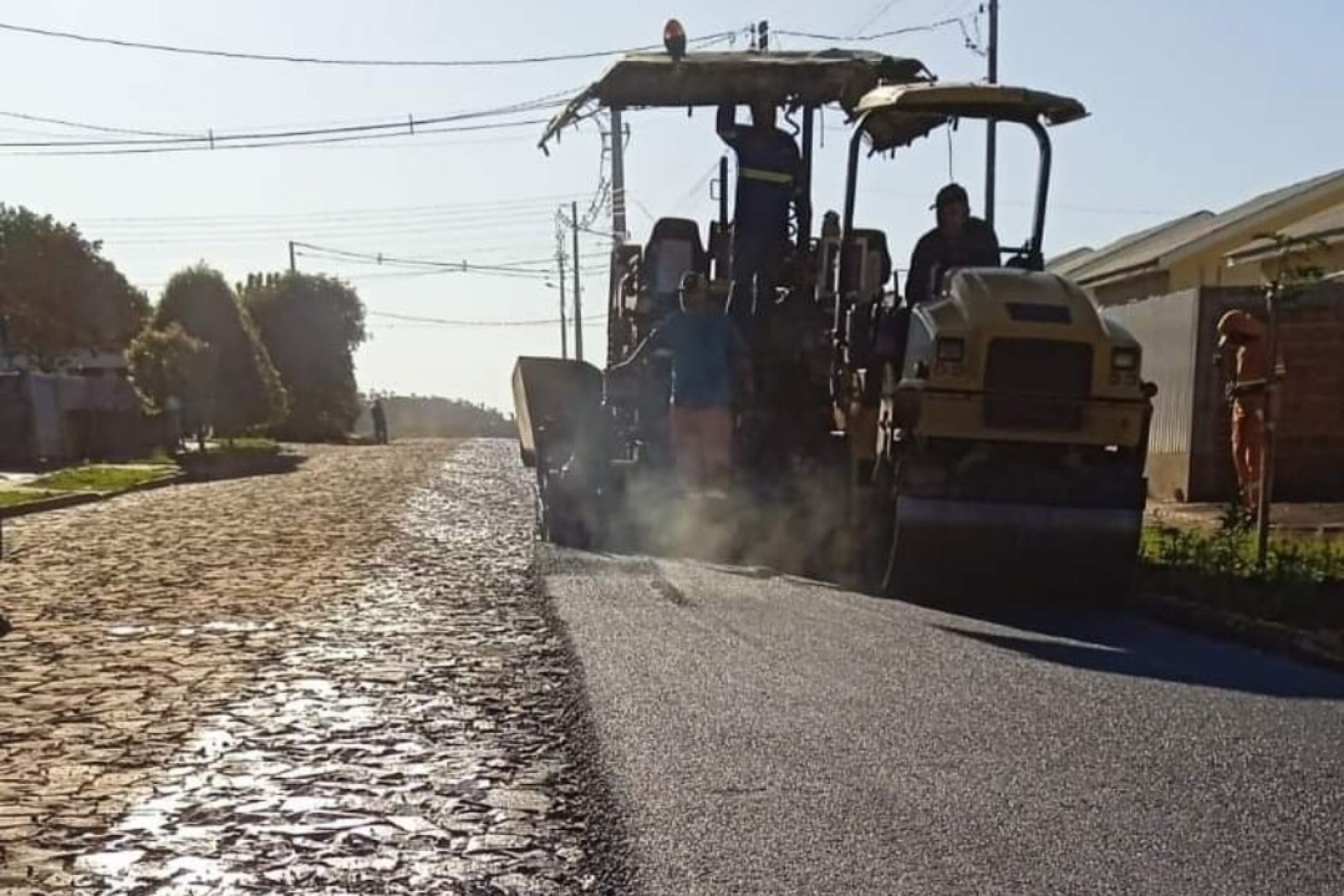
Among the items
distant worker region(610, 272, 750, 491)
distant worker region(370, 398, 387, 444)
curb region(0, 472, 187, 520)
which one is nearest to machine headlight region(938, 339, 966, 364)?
distant worker region(610, 272, 750, 491)

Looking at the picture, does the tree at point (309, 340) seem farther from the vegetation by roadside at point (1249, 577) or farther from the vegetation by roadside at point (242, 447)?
the vegetation by roadside at point (1249, 577)

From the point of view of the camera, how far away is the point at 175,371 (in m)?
46.8

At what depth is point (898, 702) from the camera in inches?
297

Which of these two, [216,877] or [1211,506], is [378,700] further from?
[1211,506]

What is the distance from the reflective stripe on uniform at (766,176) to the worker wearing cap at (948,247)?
9.82 feet

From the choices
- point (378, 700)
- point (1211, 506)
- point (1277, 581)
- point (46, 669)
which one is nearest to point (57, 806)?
point (378, 700)

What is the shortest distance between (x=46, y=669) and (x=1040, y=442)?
6.02 m

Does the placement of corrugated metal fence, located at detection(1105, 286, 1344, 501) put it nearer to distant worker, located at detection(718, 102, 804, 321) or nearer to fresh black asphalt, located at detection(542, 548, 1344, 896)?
distant worker, located at detection(718, 102, 804, 321)

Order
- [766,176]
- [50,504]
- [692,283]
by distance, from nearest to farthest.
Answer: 1. [692,283]
2. [766,176]
3. [50,504]

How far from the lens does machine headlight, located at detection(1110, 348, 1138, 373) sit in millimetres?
10938

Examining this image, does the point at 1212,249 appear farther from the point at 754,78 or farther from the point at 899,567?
the point at 899,567

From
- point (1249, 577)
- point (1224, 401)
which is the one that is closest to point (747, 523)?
point (1249, 577)

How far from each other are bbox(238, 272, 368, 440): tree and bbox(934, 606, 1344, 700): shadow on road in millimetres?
68350

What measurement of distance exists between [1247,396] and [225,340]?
43379 millimetres
